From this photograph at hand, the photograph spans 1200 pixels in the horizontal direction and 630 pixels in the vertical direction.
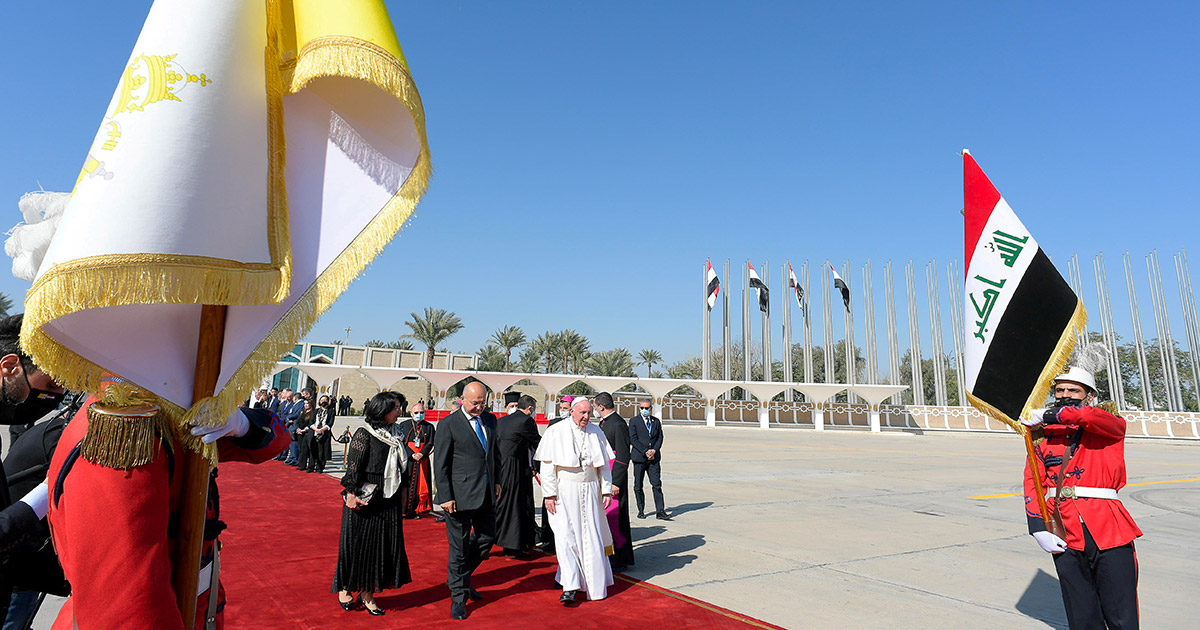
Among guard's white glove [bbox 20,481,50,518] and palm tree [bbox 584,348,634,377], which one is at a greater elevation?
palm tree [bbox 584,348,634,377]

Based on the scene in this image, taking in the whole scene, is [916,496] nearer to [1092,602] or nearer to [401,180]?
[1092,602]

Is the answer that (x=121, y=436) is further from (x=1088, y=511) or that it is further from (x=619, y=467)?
(x=619, y=467)

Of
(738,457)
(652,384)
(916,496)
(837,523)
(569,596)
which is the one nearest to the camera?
(569,596)

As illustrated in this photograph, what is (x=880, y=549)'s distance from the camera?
6.70 meters

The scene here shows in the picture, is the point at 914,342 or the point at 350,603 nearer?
the point at 350,603

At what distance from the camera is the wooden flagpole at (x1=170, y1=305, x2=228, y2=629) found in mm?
1595

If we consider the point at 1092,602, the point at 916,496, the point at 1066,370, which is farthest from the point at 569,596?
the point at 916,496

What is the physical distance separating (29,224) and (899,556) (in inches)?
287

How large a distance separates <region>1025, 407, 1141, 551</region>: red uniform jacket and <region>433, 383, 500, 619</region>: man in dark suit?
3.84 m

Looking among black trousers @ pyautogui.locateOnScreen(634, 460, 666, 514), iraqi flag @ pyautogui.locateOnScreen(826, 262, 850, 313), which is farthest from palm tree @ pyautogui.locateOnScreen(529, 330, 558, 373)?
black trousers @ pyautogui.locateOnScreen(634, 460, 666, 514)

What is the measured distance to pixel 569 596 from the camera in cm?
481

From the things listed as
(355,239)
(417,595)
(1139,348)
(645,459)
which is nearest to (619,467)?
(645,459)

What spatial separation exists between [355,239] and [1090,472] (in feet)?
13.3

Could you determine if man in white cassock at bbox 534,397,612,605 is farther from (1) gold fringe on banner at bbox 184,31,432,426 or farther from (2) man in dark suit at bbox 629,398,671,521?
(1) gold fringe on banner at bbox 184,31,432,426
